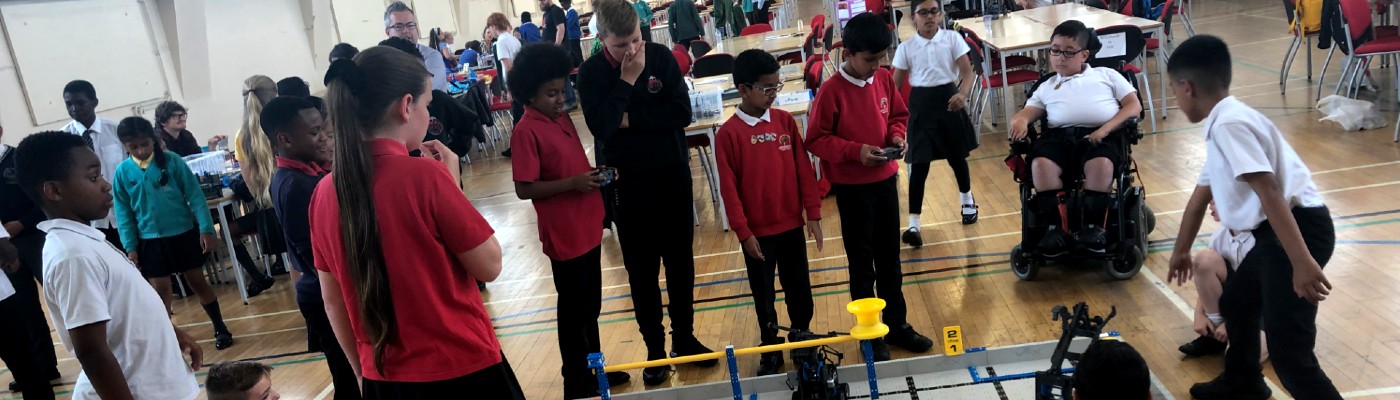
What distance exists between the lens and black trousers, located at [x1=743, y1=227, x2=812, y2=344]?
11.2 feet

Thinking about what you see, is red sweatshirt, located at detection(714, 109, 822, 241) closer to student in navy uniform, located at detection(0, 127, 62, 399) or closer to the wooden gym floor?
the wooden gym floor

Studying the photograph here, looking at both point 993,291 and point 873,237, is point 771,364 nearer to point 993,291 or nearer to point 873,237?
point 873,237

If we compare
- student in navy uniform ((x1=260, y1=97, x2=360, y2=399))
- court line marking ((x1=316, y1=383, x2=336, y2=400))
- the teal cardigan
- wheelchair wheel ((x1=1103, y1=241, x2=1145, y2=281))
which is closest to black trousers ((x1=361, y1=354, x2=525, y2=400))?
student in navy uniform ((x1=260, y1=97, x2=360, y2=399))

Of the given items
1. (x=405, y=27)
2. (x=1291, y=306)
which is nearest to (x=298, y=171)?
(x=1291, y=306)

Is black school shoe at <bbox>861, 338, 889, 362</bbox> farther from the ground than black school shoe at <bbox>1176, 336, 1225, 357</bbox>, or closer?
farther from the ground

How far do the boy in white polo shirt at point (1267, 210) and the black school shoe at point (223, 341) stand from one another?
463cm

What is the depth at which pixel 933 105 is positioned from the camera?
5.32 m

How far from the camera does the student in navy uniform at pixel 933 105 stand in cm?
505

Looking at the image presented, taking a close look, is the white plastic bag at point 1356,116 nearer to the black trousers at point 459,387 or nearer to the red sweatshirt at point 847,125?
the red sweatshirt at point 847,125

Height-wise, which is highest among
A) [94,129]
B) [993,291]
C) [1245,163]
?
[94,129]

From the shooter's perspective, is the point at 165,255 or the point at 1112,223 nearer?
the point at 1112,223

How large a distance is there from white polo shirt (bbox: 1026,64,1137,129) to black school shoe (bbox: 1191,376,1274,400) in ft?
4.81

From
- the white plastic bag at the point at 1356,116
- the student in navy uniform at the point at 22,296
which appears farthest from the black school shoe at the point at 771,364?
the white plastic bag at the point at 1356,116

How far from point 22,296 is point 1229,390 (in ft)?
15.7
